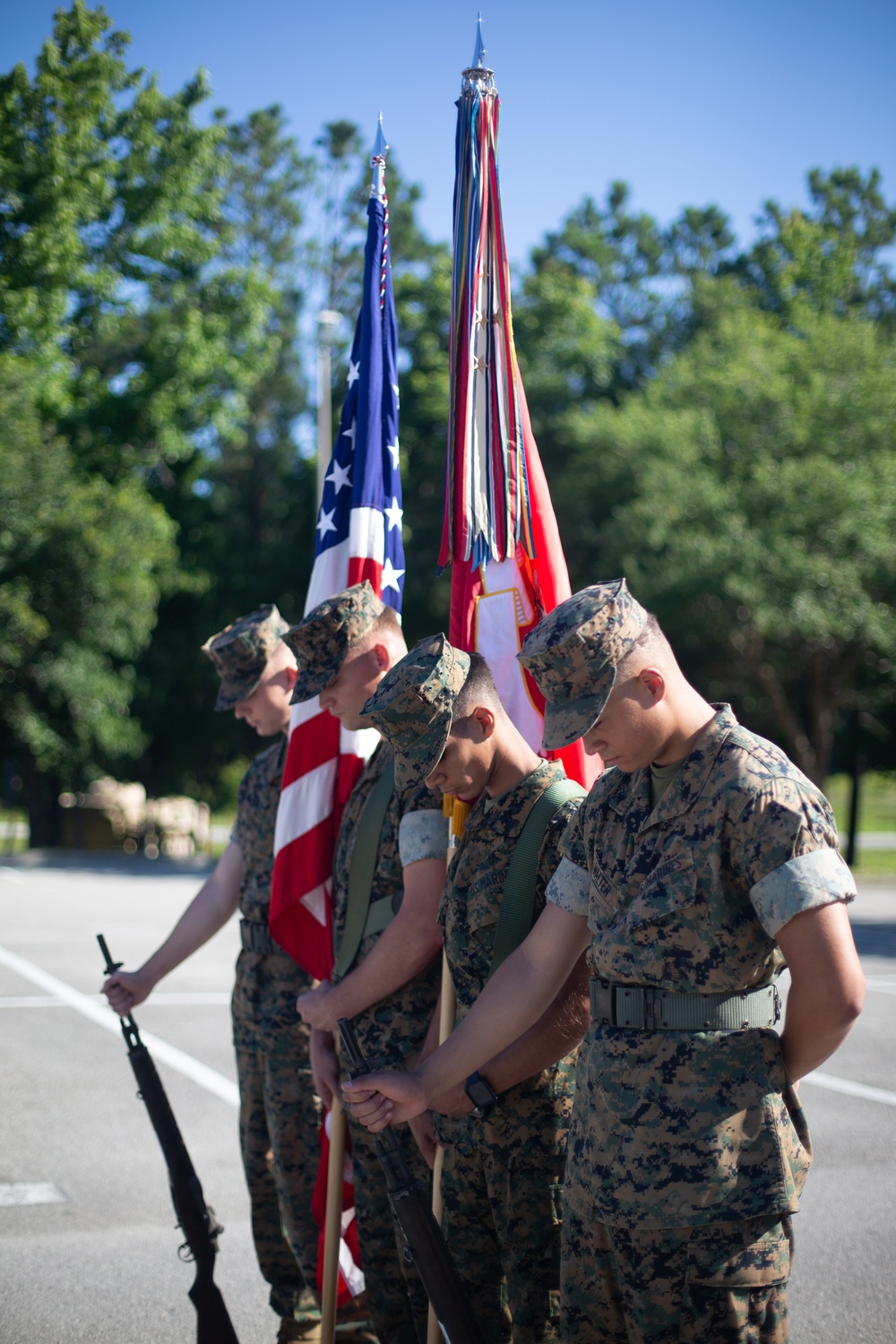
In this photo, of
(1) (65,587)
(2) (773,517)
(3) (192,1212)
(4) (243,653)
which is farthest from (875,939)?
(1) (65,587)

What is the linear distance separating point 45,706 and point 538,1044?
2596cm

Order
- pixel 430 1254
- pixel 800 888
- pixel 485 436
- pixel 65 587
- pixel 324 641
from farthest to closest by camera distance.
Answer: pixel 65 587 → pixel 485 436 → pixel 324 641 → pixel 430 1254 → pixel 800 888

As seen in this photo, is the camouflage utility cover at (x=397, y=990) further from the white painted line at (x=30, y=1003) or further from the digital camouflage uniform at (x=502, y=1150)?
the white painted line at (x=30, y=1003)

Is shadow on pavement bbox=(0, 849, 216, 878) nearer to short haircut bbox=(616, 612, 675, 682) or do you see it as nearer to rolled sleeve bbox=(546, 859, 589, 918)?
rolled sleeve bbox=(546, 859, 589, 918)

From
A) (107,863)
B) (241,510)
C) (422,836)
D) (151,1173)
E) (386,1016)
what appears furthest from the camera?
(241,510)

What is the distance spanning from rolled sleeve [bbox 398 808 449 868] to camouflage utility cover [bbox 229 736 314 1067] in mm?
977

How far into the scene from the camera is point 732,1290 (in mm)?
2428

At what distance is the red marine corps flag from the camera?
158 inches

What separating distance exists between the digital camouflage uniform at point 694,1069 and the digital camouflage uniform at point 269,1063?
5.55 ft

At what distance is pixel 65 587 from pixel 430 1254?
24328 millimetres

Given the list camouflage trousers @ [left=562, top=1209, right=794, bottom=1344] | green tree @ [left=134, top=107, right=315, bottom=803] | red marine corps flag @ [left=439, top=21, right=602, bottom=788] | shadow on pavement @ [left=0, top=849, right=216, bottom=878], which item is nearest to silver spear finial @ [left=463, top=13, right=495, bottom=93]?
red marine corps flag @ [left=439, top=21, right=602, bottom=788]

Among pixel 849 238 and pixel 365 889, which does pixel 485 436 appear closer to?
pixel 365 889

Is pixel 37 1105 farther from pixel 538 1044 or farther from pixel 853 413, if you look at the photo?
pixel 853 413

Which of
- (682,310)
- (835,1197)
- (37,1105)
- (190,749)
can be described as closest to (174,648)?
(190,749)
